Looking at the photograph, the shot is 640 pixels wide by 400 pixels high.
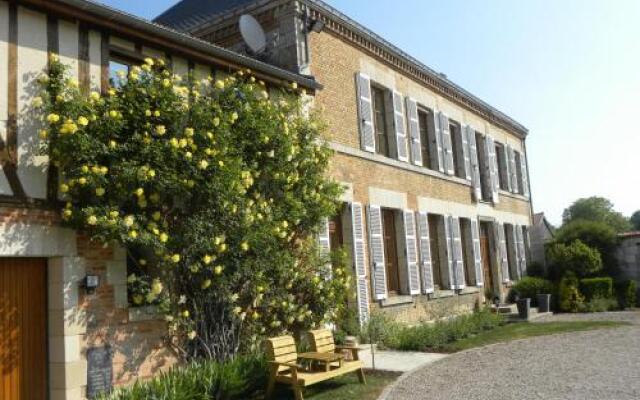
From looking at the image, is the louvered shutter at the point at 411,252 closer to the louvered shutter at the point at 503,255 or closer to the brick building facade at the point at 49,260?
the louvered shutter at the point at 503,255

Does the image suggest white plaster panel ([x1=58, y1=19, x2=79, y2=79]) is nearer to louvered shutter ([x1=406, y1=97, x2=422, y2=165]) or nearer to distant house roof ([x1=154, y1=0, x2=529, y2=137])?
distant house roof ([x1=154, y1=0, x2=529, y2=137])

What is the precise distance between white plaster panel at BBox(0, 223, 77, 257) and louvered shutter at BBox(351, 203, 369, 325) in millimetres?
5439

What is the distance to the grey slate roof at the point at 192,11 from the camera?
11.5 m

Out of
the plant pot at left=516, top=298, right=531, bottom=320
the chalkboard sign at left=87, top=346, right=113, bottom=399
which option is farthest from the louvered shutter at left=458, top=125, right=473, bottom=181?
the chalkboard sign at left=87, top=346, right=113, bottom=399

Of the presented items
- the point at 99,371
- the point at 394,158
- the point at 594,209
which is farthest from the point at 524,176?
the point at 594,209

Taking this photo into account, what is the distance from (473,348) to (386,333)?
5.34ft

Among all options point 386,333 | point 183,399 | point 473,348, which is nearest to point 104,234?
point 183,399

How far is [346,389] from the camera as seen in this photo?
6.83 m

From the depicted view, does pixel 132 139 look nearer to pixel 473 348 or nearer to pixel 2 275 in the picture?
pixel 2 275

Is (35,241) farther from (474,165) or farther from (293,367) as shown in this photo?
(474,165)

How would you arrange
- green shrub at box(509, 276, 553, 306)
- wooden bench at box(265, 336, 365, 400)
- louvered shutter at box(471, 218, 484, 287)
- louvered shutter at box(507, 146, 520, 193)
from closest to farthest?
1. wooden bench at box(265, 336, 365, 400)
2. louvered shutter at box(471, 218, 484, 287)
3. green shrub at box(509, 276, 553, 306)
4. louvered shutter at box(507, 146, 520, 193)

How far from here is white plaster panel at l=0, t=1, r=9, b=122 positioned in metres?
5.60

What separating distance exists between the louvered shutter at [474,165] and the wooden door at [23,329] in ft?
40.4

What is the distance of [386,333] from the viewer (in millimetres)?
9047
